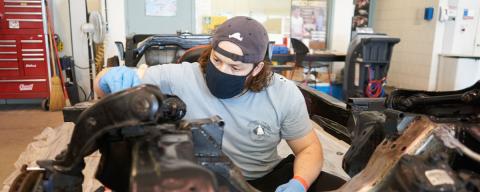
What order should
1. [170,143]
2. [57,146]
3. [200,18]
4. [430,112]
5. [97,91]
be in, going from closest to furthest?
[170,143], [430,112], [97,91], [57,146], [200,18]

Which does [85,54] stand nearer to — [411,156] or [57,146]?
[57,146]

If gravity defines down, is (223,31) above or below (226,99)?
above

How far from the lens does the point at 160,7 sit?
577 cm

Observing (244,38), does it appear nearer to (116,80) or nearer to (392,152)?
(116,80)

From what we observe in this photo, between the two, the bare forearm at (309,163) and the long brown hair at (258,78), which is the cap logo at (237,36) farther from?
the bare forearm at (309,163)

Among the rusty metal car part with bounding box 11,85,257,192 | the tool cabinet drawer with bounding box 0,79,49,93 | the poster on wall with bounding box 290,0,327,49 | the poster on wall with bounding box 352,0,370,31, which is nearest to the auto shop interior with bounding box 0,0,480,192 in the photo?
the rusty metal car part with bounding box 11,85,257,192

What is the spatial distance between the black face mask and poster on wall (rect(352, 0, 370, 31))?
6697 mm

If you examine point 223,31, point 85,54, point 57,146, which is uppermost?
point 223,31

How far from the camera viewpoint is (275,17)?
6598 millimetres

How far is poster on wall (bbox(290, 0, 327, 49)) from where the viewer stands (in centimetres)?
662

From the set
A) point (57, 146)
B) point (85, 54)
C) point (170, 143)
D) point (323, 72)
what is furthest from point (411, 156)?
point (323, 72)

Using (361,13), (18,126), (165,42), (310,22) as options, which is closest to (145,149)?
(165,42)

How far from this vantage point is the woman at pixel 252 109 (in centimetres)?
145

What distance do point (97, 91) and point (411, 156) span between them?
983 millimetres
